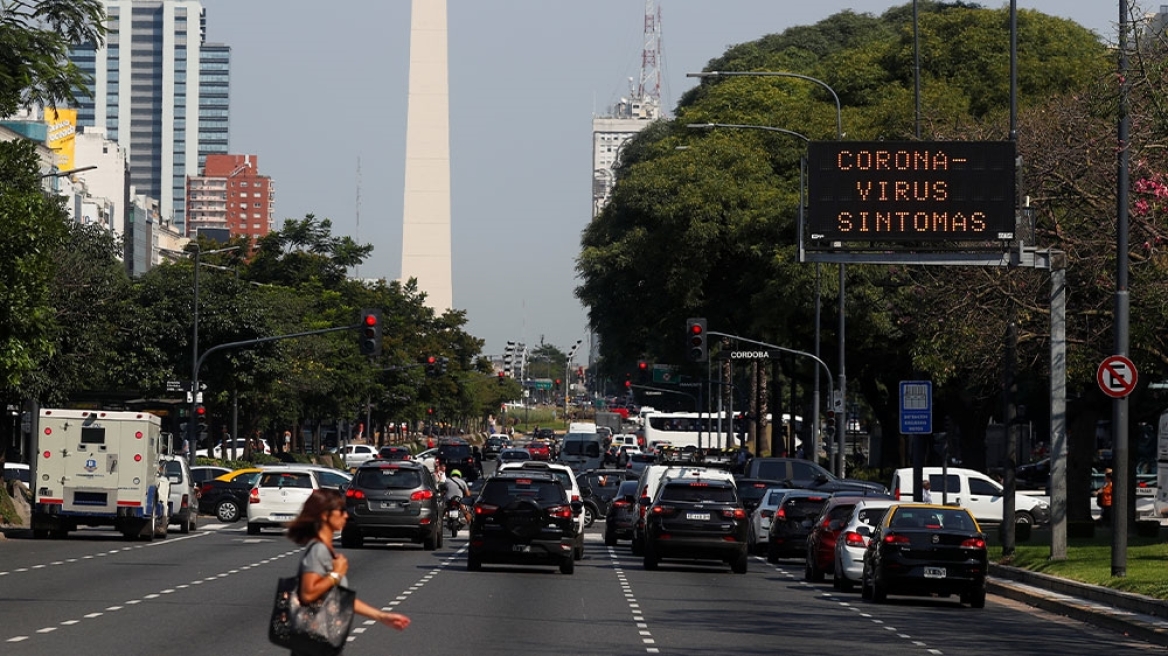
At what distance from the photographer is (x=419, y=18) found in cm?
10119

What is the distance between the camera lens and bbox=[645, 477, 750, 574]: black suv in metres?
32.5

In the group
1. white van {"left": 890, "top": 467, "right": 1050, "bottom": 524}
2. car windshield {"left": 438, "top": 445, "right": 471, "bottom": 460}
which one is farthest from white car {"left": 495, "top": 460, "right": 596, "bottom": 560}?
car windshield {"left": 438, "top": 445, "right": 471, "bottom": 460}

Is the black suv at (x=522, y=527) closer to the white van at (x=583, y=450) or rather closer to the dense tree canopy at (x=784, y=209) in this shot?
the dense tree canopy at (x=784, y=209)

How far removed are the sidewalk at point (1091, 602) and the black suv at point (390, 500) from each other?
11.3m

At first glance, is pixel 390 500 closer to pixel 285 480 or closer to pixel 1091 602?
pixel 285 480

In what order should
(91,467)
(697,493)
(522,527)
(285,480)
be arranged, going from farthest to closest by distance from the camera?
(285,480) → (91,467) → (697,493) → (522,527)

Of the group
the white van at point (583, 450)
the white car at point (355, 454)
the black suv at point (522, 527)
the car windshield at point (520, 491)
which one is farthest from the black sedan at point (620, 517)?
the white car at point (355, 454)

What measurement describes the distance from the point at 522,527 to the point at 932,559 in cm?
741

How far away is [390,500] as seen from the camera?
36.9 meters

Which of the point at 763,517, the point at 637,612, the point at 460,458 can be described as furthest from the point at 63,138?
the point at 637,612

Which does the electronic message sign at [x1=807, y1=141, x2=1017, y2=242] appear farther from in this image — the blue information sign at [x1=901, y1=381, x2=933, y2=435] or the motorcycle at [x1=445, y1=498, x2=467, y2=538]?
the motorcycle at [x1=445, y1=498, x2=467, y2=538]

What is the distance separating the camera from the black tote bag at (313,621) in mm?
11062

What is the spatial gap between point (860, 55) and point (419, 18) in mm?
36240

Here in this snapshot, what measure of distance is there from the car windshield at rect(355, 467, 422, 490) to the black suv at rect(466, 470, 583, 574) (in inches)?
222
